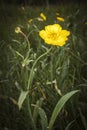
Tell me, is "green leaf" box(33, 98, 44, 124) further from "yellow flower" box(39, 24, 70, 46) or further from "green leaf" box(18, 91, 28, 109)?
"yellow flower" box(39, 24, 70, 46)

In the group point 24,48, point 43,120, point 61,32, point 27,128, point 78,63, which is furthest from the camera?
point 24,48

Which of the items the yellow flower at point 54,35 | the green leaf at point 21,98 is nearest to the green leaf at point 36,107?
the green leaf at point 21,98

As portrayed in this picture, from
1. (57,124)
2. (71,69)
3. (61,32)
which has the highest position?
(61,32)

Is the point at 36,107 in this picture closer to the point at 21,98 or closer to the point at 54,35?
the point at 21,98

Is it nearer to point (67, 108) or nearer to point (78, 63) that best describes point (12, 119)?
point (67, 108)

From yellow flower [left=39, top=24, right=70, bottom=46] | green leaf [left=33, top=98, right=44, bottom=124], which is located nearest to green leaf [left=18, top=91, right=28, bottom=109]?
green leaf [left=33, top=98, right=44, bottom=124]

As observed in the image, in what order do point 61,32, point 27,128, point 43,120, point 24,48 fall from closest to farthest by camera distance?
point 43,120
point 27,128
point 61,32
point 24,48

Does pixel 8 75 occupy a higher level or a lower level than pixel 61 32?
lower

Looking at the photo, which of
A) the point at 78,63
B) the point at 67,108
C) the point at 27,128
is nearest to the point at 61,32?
the point at 78,63
